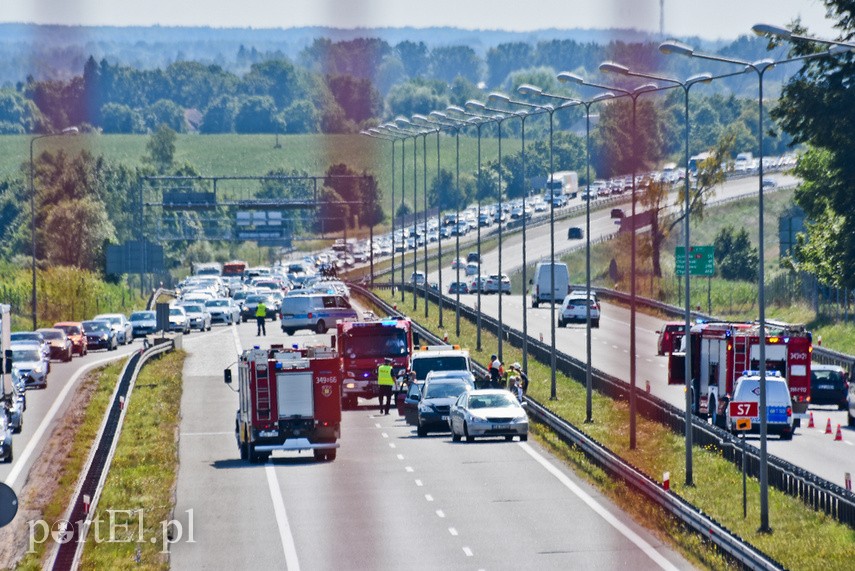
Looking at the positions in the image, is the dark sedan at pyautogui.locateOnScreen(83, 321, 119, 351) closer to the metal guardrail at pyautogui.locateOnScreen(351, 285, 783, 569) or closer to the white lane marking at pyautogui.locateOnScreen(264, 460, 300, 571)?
the metal guardrail at pyautogui.locateOnScreen(351, 285, 783, 569)

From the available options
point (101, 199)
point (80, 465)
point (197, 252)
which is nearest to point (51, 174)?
point (101, 199)

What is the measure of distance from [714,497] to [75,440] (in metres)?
19.4

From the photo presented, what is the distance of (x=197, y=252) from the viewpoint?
185 metres

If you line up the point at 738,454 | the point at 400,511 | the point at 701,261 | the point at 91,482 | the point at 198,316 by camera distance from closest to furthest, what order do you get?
the point at 400,511, the point at 91,482, the point at 738,454, the point at 198,316, the point at 701,261

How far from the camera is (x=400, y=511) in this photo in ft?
107

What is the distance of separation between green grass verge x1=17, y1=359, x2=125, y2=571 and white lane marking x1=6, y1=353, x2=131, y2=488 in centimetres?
39

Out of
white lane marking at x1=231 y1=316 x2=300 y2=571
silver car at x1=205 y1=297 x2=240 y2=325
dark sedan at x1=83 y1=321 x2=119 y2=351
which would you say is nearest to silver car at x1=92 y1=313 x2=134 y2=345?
dark sedan at x1=83 y1=321 x2=119 y2=351

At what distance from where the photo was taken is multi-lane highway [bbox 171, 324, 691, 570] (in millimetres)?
27109

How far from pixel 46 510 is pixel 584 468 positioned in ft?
34.9

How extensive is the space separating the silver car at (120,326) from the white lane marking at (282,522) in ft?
139

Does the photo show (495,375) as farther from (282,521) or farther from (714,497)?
(282,521)

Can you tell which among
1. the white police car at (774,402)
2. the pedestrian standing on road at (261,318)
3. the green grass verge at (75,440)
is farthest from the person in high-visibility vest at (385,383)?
the pedestrian standing on road at (261,318)

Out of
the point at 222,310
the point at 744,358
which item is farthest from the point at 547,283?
the point at 744,358

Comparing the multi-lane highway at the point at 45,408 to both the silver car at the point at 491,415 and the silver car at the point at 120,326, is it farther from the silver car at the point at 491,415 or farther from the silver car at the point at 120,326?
the silver car at the point at 491,415
